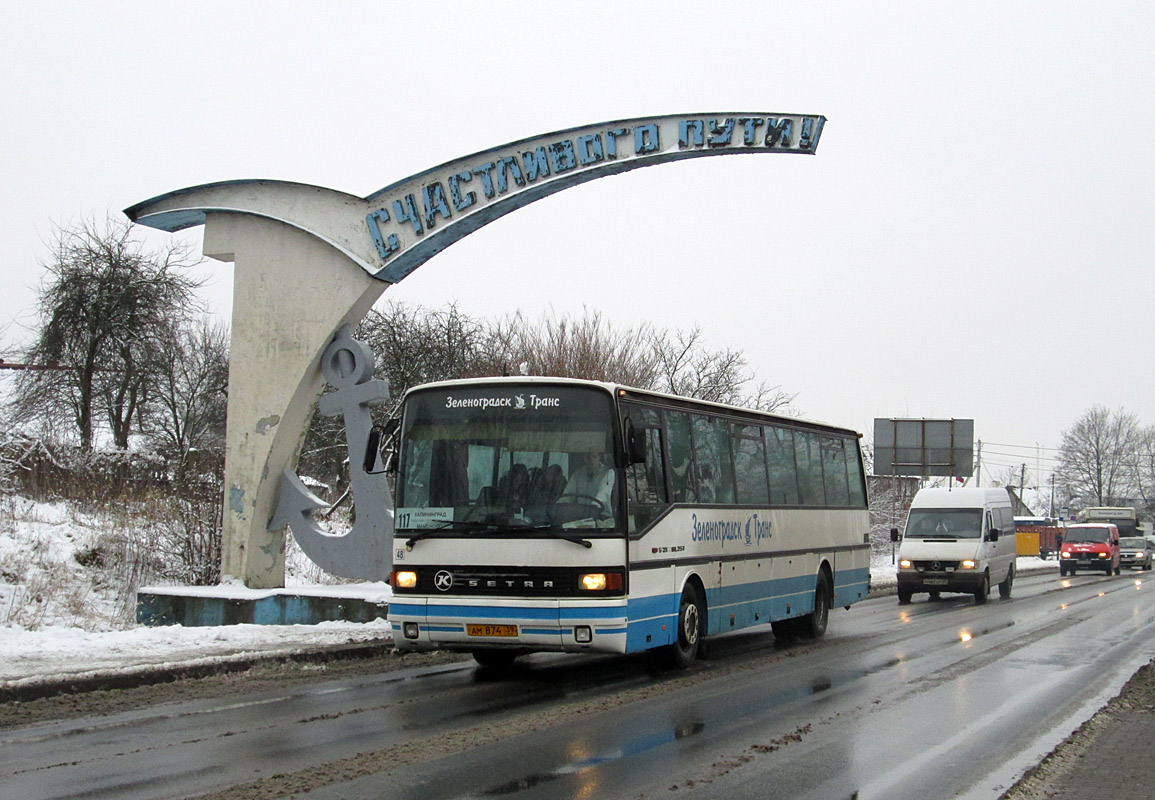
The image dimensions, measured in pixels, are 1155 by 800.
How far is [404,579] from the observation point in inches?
452

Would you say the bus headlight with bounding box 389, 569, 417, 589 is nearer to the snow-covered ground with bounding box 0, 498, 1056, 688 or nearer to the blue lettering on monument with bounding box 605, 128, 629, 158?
the snow-covered ground with bounding box 0, 498, 1056, 688

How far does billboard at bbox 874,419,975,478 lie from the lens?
158 feet

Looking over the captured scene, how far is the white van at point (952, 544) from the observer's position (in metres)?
26.1

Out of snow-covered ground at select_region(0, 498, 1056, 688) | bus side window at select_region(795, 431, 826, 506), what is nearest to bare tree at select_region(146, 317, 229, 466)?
snow-covered ground at select_region(0, 498, 1056, 688)

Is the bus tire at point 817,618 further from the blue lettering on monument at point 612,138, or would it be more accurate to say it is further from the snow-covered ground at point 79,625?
the blue lettering on monument at point 612,138

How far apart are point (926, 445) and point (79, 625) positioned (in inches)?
1518

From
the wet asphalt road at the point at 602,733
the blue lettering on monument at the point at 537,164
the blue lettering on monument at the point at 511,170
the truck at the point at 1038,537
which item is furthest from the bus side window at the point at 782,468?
the truck at the point at 1038,537

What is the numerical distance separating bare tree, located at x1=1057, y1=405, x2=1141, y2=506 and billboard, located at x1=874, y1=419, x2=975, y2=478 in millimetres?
66046

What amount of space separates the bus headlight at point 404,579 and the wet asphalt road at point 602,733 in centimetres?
96

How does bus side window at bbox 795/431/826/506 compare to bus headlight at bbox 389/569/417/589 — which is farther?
bus side window at bbox 795/431/826/506

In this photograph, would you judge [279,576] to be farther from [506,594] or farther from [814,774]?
[814,774]

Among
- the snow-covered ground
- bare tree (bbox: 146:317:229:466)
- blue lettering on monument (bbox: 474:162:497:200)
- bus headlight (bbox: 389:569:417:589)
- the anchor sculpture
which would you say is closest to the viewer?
bus headlight (bbox: 389:569:417:589)

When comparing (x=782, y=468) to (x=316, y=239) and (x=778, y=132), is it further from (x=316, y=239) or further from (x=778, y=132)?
(x=316, y=239)

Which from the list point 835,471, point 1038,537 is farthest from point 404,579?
point 1038,537
